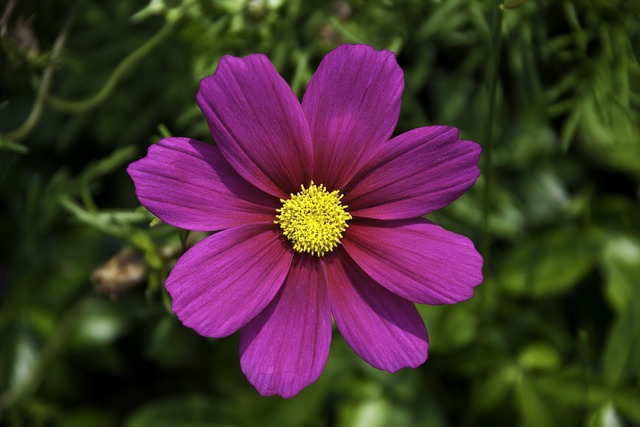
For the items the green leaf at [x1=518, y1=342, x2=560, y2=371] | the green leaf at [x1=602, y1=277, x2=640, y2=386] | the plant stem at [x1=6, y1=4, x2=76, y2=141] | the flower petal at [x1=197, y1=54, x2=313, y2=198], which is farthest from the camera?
the green leaf at [x1=518, y1=342, x2=560, y2=371]

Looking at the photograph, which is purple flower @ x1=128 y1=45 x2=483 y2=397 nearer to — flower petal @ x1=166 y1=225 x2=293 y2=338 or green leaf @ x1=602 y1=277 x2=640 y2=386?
flower petal @ x1=166 y1=225 x2=293 y2=338

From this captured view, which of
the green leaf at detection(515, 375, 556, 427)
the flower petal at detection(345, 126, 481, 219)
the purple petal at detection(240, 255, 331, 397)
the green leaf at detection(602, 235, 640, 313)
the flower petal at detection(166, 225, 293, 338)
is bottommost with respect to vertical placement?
the green leaf at detection(515, 375, 556, 427)

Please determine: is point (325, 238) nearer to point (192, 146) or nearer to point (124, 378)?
point (192, 146)

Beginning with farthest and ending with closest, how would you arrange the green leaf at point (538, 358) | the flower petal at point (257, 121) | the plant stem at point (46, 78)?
the green leaf at point (538, 358) < the plant stem at point (46, 78) < the flower petal at point (257, 121)

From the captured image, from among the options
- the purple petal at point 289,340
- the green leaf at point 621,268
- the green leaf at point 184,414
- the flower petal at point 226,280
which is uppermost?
the flower petal at point 226,280

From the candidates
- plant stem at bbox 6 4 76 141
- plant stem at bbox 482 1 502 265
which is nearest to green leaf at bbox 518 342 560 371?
plant stem at bbox 482 1 502 265

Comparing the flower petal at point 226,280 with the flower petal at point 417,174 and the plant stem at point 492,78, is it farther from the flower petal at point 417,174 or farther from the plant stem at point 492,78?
the plant stem at point 492,78

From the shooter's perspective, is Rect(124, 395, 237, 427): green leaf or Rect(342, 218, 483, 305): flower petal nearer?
Rect(342, 218, 483, 305): flower petal

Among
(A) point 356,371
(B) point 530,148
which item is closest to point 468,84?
(B) point 530,148

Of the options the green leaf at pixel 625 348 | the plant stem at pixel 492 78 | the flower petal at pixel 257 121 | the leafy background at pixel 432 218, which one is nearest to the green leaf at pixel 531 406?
the leafy background at pixel 432 218
